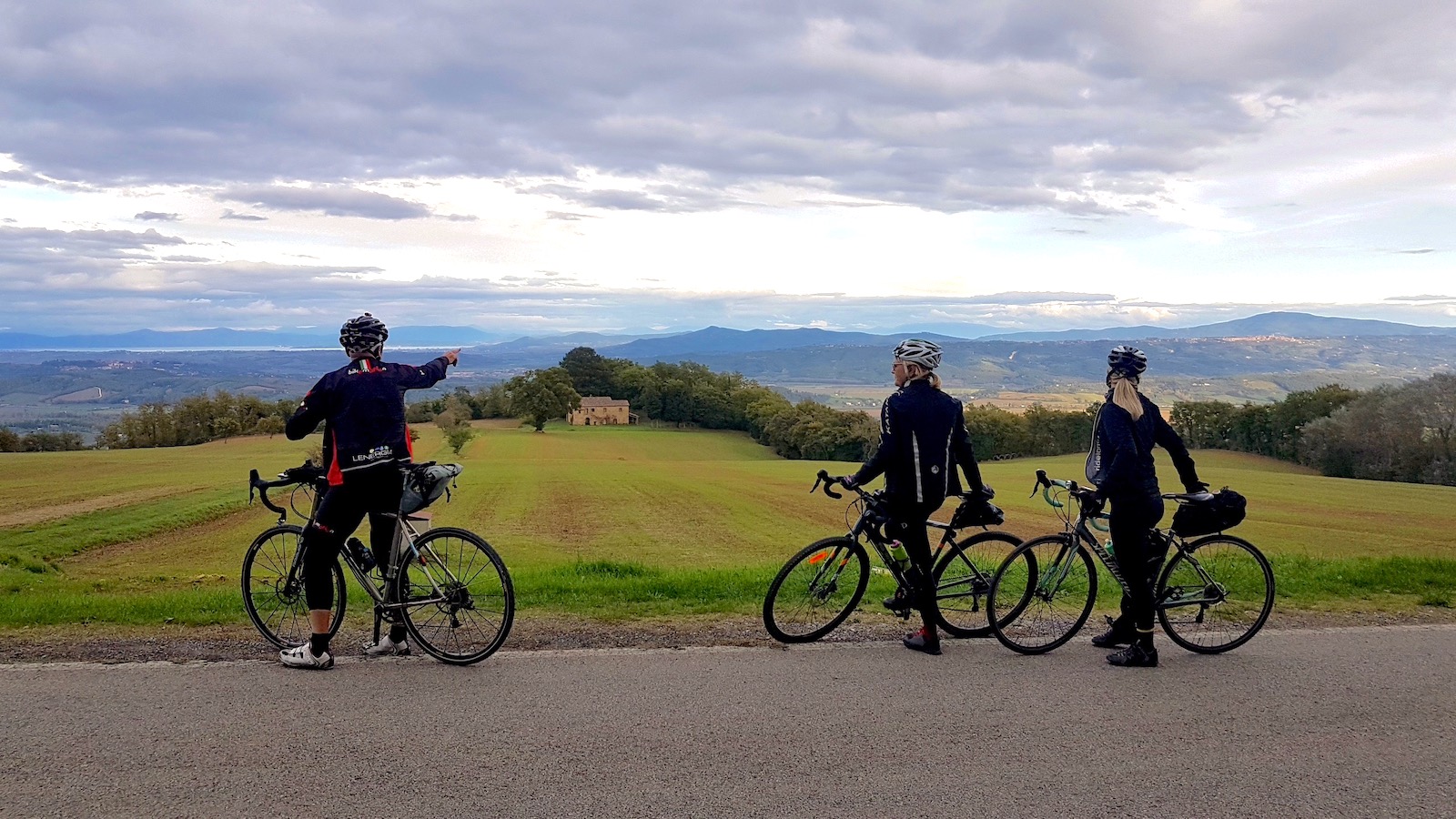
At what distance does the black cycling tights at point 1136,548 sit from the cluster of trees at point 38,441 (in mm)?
96844

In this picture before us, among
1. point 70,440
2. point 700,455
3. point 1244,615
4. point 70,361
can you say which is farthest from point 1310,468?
point 70,361

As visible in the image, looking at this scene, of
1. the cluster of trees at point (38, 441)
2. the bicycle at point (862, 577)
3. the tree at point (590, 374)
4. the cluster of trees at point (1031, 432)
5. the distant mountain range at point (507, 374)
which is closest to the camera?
the bicycle at point (862, 577)

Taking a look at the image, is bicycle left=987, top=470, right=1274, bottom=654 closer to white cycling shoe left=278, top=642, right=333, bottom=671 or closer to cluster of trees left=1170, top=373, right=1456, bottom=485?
white cycling shoe left=278, top=642, right=333, bottom=671

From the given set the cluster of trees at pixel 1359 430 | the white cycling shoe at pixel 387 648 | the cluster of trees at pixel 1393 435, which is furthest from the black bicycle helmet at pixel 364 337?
the cluster of trees at pixel 1359 430

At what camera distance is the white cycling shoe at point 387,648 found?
5949mm

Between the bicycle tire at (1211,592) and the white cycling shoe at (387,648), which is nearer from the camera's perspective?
the white cycling shoe at (387,648)

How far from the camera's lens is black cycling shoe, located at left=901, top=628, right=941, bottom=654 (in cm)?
617

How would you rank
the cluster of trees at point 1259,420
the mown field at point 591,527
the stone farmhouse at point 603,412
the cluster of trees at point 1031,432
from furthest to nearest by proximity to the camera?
the stone farmhouse at point 603,412
the cluster of trees at point 1031,432
the cluster of trees at point 1259,420
the mown field at point 591,527

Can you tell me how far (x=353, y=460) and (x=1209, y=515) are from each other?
19.4ft

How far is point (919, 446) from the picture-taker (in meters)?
6.22

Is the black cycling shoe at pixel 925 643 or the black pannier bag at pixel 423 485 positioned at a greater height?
the black pannier bag at pixel 423 485

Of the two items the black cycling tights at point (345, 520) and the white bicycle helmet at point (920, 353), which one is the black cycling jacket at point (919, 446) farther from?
the black cycling tights at point (345, 520)

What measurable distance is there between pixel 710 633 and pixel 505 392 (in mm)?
106458

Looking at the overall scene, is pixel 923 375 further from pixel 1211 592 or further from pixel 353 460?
pixel 353 460
